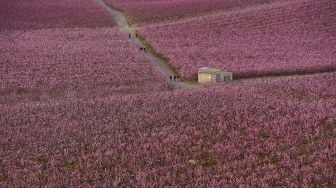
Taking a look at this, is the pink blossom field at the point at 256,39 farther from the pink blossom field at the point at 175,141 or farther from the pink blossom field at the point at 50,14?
the pink blossom field at the point at 50,14

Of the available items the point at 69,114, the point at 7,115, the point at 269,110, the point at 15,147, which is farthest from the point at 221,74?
the point at 15,147

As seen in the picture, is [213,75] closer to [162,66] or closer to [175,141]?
[162,66]

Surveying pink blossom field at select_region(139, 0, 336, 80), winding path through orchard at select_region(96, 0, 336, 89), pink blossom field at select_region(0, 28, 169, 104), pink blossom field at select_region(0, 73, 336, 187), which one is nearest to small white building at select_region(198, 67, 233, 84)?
winding path through orchard at select_region(96, 0, 336, 89)

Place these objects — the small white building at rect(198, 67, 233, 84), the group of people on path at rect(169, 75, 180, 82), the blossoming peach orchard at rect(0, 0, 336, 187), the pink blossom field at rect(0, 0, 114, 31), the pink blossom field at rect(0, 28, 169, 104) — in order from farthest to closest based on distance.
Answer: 1. the pink blossom field at rect(0, 0, 114, 31)
2. the group of people on path at rect(169, 75, 180, 82)
3. the small white building at rect(198, 67, 233, 84)
4. the pink blossom field at rect(0, 28, 169, 104)
5. the blossoming peach orchard at rect(0, 0, 336, 187)

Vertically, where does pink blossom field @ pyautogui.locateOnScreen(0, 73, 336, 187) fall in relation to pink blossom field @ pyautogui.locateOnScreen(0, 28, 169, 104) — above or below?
above

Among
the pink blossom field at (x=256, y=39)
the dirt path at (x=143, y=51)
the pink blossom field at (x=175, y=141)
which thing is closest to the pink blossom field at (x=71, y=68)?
the dirt path at (x=143, y=51)

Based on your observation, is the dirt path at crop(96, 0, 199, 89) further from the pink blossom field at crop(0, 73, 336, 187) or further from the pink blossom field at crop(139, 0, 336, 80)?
the pink blossom field at crop(0, 73, 336, 187)

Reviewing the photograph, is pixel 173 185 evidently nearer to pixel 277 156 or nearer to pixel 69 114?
pixel 277 156
